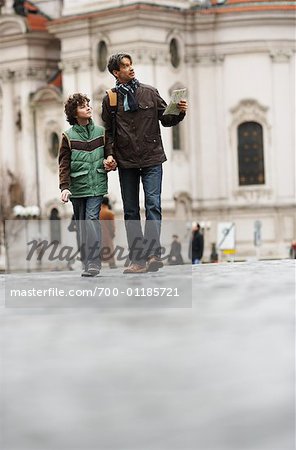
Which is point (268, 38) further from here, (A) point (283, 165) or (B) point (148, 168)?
(B) point (148, 168)

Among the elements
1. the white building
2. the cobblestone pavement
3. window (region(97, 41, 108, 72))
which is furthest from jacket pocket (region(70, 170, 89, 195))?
window (region(97, 41, 108, 72))

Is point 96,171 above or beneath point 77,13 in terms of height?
beneath

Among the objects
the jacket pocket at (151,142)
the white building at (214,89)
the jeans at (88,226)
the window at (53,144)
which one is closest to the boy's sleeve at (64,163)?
the jeans at (88,226)

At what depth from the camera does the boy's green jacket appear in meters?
8.07

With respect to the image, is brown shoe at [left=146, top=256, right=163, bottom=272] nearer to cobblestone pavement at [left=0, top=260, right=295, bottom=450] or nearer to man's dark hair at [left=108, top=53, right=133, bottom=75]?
man's dark hair at [left=108, top=53, right=133, bottom=75]

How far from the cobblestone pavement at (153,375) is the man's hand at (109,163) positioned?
142 inches

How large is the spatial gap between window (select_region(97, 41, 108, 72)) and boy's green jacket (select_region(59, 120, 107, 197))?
47347mm

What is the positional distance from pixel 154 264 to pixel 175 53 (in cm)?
4858

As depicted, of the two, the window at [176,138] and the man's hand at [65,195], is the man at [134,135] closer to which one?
the man's hand at [65,195]

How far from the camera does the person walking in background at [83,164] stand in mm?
8047

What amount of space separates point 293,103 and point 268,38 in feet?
10.5

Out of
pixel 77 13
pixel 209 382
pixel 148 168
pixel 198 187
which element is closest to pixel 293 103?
pixel 198 187

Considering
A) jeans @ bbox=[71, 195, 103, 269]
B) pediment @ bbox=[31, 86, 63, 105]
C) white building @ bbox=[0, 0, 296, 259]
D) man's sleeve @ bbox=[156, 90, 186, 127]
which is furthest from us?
pediment @ bbox=[31, 86, 63, 105]

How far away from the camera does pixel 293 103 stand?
56656 mm
